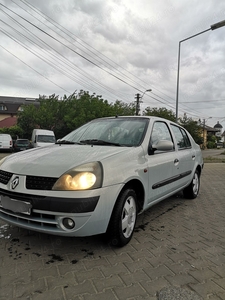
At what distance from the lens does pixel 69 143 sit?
3414mm

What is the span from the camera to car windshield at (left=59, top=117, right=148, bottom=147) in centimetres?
319

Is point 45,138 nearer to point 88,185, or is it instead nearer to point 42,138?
point 42,138

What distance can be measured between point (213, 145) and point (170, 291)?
202ft

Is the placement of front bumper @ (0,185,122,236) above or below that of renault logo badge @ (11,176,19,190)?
below

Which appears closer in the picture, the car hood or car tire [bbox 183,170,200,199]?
the car hood

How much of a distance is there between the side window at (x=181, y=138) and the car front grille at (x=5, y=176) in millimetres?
2818

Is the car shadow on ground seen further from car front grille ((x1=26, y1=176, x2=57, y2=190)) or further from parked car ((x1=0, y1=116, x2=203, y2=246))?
car front grille ((x1=26, y1=176, x2=57, y2=190))

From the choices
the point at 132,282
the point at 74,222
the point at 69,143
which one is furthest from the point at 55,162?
the point at 132,282

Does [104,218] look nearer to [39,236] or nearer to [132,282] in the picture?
[132,282]

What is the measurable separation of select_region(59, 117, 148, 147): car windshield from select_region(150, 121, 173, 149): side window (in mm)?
174

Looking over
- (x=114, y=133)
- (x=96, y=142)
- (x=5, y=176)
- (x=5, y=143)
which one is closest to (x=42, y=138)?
(x=5, y=143)

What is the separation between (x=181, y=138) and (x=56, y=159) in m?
2.73

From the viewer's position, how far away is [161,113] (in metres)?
32.3

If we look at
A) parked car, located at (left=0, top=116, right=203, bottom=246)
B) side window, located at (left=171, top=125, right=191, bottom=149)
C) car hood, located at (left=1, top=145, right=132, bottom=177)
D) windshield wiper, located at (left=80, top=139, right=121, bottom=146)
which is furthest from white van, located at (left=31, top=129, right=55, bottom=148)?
car hood, located at (left=1, top=145, right=132, bottom=177)
